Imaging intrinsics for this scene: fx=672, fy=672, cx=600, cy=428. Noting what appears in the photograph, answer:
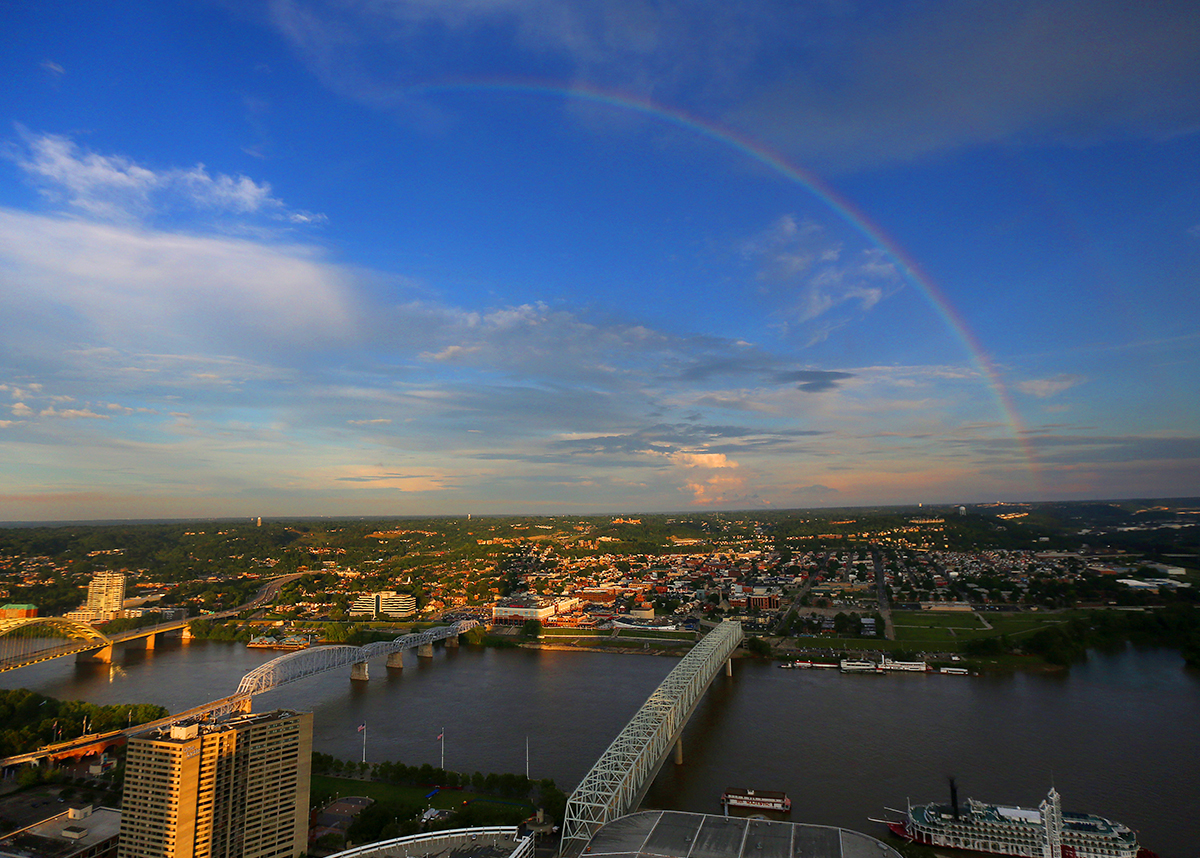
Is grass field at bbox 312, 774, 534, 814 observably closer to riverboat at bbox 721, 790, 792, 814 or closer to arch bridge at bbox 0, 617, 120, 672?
riverboat at bbox 721, 790, 792, 814

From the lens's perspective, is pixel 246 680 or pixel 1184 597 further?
pixel 1184 597

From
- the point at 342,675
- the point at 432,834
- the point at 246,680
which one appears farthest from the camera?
the point at 342,675

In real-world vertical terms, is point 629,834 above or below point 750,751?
above

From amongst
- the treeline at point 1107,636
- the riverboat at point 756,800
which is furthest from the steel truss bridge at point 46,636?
the treeline at point 1107,636

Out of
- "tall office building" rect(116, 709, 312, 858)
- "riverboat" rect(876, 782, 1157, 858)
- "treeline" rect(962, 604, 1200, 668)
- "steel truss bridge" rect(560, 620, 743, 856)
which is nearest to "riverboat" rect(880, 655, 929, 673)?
"treeline" rect(962, 604, 1200, 668)

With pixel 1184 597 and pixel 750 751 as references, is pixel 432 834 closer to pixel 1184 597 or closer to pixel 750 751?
pixel 750 751

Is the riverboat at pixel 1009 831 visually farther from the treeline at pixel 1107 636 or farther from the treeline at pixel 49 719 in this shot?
the treeline at pixel 49 719

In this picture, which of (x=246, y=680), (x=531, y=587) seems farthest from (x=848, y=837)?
(x=531, y=587)
